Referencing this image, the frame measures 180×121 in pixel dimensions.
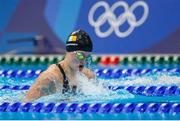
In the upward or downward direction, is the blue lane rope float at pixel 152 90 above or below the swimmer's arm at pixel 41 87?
below

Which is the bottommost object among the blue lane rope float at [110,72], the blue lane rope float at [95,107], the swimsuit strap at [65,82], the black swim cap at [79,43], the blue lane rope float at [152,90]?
the blue lane rope float at [110,72]

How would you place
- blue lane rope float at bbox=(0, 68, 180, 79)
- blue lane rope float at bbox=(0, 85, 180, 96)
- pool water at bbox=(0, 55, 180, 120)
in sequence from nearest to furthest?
pool water at bbox=(0, 55, 180, 120) → blue lane rope float at bbox=(0, 85, 180, 96) → blue lane rope float at bbox=(0, 68, 180, 79)

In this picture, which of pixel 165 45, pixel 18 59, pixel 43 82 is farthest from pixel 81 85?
pixel 18 59

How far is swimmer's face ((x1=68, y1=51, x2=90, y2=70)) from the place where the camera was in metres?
5.58

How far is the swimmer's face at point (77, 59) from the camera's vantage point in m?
5.58

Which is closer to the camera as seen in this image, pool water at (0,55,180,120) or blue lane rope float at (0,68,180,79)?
pool water at (0,55,180,120)

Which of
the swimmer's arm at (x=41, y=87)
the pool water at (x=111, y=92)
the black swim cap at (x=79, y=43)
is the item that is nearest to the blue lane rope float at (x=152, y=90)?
the pool water at (x=111, y=92)

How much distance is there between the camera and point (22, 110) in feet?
17.7

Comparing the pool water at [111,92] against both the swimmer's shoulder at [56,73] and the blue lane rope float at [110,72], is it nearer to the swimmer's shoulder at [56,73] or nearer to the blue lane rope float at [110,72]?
the blue lane rope float at [110,72]

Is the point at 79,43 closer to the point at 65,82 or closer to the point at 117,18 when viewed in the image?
the point at 65,82

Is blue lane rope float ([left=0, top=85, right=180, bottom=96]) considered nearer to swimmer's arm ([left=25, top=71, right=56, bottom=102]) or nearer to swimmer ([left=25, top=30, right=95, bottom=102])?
swimmer ([left=25, top=30, right=95, bottom=102])

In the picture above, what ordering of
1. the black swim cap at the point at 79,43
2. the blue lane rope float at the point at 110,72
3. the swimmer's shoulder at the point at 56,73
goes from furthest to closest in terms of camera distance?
the blue lane rope float at the point at 110,72 → the black swim cap at the point at 79,43 → the swimmer's shoulder at the point at 56,73

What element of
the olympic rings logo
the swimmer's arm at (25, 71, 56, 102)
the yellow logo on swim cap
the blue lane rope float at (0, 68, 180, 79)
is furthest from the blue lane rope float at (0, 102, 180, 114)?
the olympic rings logo

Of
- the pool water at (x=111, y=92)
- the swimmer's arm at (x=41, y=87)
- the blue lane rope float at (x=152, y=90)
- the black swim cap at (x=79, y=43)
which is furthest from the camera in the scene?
the blue lane rope float at (x=152, y=90)
